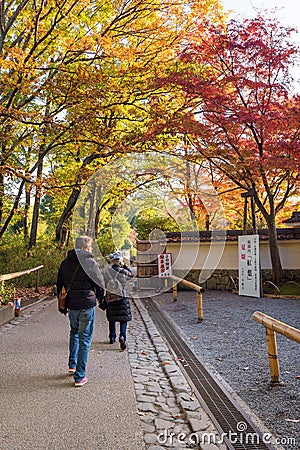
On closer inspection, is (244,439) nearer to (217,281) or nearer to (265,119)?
(265,119)

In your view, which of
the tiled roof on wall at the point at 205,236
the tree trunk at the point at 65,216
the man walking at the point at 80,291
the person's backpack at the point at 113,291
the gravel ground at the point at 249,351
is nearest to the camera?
the gravel ground at the point at 249,351

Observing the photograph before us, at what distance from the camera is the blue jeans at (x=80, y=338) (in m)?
4.40

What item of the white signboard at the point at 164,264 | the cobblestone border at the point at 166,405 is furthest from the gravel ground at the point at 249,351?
the white signboard at the point at 164,264

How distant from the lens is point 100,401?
387cm

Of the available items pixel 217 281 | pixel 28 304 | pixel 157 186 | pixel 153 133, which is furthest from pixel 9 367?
pixel 157 186

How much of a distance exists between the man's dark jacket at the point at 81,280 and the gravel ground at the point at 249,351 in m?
1.76

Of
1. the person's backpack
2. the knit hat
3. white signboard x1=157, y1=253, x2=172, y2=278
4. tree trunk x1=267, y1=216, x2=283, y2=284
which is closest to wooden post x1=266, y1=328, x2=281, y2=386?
the person's backpack

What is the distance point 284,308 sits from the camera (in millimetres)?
9820

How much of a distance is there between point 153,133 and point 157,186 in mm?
4760

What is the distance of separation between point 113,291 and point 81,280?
1.44m

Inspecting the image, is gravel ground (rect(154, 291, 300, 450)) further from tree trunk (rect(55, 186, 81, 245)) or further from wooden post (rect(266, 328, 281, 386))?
tree trunk (rect(55, 186, 81, 245))

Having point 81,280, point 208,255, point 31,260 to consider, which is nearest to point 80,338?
point 81,280

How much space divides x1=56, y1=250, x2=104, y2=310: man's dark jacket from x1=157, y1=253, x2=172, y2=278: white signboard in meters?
8.99

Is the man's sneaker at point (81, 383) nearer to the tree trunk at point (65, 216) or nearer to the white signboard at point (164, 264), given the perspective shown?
the white signboard at point (164, 264)
